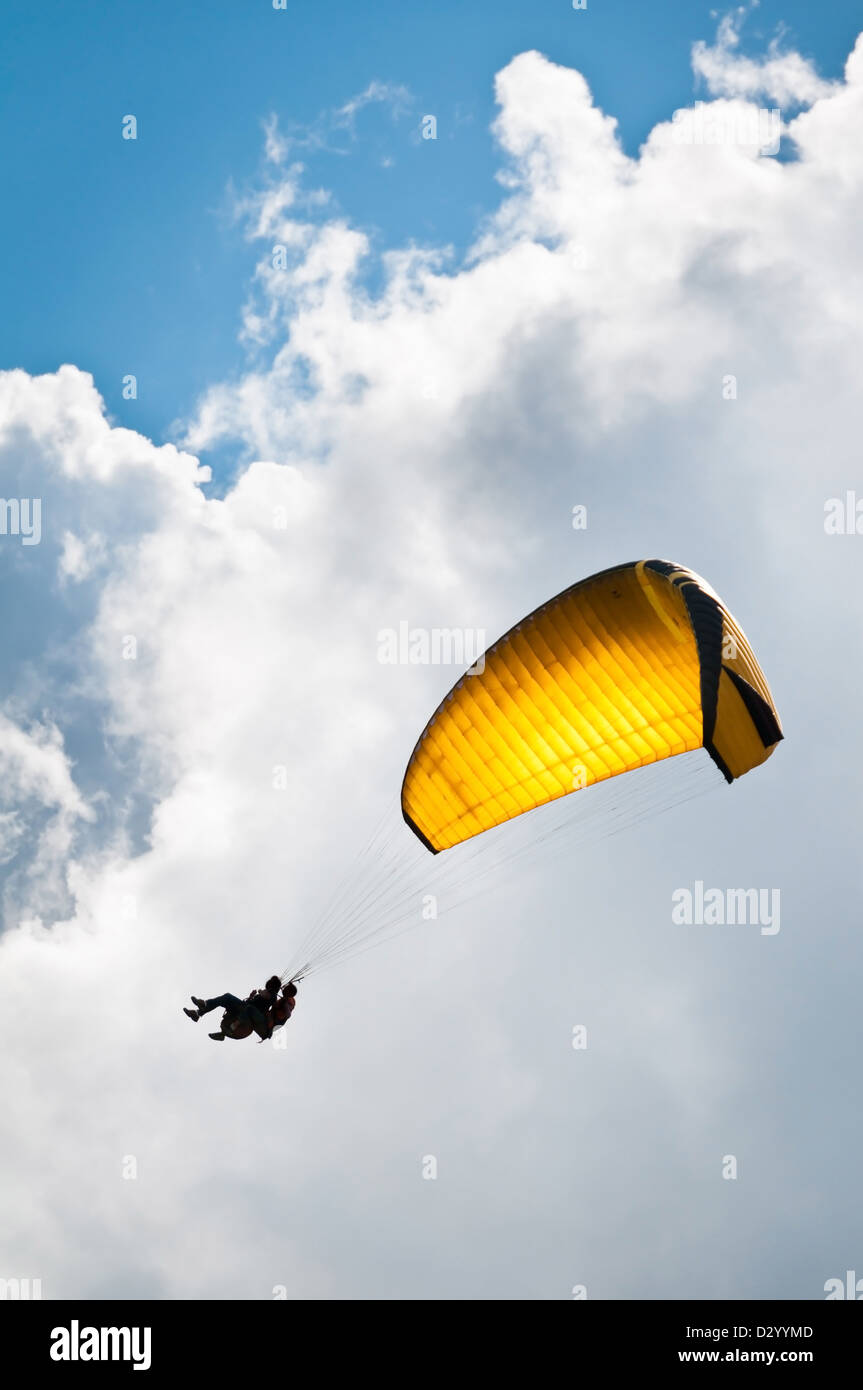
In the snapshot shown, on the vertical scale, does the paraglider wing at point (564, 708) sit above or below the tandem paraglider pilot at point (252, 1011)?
above

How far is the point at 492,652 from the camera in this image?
26.1 meters

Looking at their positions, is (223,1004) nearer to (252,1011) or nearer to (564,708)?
(252,1011)

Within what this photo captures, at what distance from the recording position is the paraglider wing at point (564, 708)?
25.1 metres

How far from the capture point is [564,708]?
25.8m

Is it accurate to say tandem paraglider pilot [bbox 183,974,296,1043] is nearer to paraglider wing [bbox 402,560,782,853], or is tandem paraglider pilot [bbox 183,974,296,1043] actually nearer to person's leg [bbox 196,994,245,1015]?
person's leg [bbox 196,994,245,1015]

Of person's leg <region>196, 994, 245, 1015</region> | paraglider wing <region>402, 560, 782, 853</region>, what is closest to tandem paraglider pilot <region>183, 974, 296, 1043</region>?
person's leg <region>196, 994, 245, 1015</region>

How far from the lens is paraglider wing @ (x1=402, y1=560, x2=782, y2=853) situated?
25.1 metres

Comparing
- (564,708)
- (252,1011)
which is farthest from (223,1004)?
(564,708)

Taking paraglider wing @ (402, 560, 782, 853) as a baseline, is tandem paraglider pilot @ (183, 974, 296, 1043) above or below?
below

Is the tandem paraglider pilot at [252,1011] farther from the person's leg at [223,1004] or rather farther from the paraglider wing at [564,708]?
the paraglider wing at [564,708]

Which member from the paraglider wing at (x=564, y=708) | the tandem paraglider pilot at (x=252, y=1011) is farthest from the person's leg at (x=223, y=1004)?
the paraglider wing at (x=564, y=708)

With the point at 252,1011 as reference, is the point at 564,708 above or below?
above
